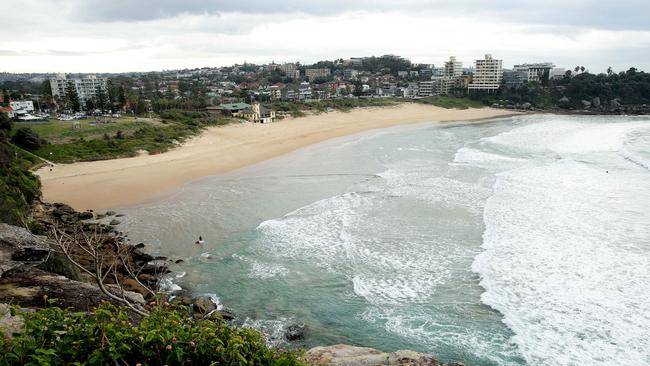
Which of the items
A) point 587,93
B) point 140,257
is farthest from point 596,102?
point 140,257

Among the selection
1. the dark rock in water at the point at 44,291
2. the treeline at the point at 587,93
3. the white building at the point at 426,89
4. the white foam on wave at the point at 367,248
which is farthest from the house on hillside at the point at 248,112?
the white building at the point at 426,89

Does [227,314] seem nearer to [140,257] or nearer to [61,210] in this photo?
[140,257]

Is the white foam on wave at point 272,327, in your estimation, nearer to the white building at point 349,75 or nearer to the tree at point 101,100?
the tree at point 101,100

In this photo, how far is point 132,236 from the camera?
17.4 m

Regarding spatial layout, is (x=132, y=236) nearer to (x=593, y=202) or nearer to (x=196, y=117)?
(x=593, y=202)

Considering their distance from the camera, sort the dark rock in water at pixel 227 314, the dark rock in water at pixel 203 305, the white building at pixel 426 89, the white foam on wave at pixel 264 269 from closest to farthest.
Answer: the dark rock in water at pixel 227 314, the dark rock in water at pixel 203 305, the white foam on wave at pixel 264 269, the white building at pixel 426 89

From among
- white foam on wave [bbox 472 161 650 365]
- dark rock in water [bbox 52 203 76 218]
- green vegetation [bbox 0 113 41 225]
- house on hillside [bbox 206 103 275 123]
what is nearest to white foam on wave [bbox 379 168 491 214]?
white foam on wave [bbox 472 161 650 365]

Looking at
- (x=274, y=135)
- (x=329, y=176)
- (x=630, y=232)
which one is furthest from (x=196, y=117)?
(x=630, y=232)

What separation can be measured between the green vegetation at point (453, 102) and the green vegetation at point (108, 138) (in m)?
54.5

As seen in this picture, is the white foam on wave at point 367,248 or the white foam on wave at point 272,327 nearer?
the white foam on wave at point 272,327

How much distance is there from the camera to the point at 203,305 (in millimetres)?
11523

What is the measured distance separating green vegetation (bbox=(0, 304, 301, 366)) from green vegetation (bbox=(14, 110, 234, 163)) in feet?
97.1

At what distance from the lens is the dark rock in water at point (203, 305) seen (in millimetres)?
11320

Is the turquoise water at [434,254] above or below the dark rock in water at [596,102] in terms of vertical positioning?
below
